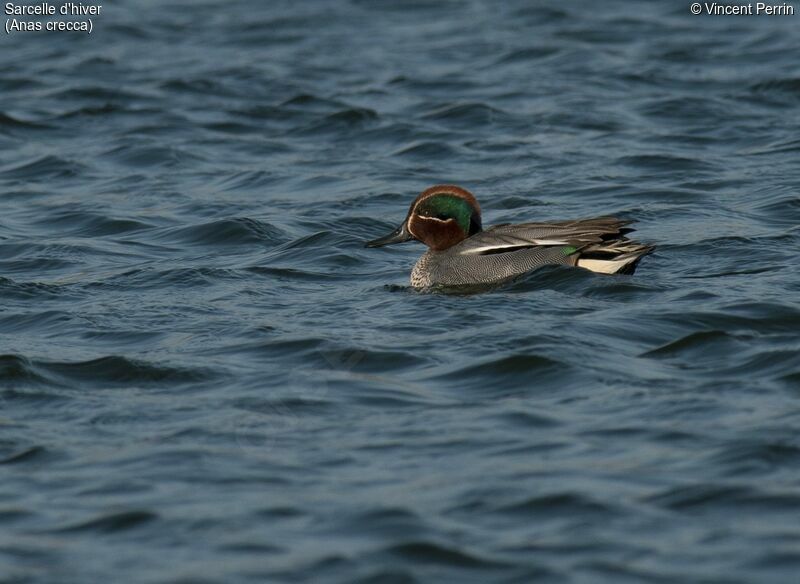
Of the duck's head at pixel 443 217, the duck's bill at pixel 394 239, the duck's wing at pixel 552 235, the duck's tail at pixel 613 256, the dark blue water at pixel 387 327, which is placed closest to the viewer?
the dark blue water at pixel 387 327

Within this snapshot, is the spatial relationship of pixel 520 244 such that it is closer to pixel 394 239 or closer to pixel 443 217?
pixel 443 217

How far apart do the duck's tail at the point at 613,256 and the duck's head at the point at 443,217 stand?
99 centimetres

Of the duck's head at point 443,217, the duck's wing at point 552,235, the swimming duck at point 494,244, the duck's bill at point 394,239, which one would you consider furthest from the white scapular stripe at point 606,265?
the duck's bill at point 394,239

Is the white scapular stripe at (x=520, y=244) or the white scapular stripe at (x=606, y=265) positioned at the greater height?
the white scapular stripe at (x=520, y=244)

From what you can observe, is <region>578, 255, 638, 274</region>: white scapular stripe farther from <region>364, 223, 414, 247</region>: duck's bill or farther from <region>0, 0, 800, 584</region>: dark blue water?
<region>364, 223, 414, 247</region>: duck's bill

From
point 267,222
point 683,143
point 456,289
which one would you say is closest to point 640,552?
point 456,289

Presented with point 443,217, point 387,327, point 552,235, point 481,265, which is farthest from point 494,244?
point 387,327

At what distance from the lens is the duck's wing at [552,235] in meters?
10.5

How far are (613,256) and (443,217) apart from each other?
1.34m

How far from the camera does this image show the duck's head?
36.3ft

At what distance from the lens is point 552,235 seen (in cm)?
1052

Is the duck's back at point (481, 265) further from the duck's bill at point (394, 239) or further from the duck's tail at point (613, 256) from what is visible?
the duck's bill at point (394, 239)

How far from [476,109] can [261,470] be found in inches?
420

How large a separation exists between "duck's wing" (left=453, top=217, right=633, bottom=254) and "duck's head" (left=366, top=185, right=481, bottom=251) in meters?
0.37
